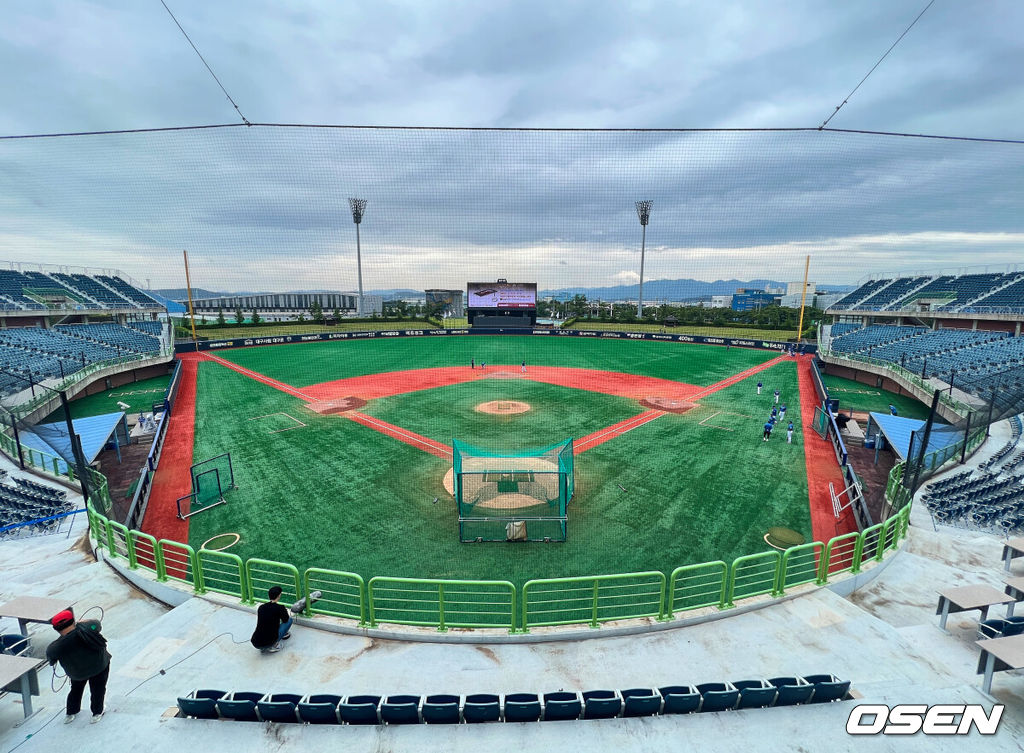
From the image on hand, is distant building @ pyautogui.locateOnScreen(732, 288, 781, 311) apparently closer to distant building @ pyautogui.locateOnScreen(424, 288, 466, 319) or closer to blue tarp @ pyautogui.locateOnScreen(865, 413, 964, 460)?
distant building @ pyautogui.locateOnScreen(424, 288, 466, 319)

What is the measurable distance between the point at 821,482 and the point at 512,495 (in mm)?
8876

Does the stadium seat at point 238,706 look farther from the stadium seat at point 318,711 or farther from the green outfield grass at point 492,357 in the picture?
the green outfield grass at point 492,357

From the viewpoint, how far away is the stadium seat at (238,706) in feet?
13.2

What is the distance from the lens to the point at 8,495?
9.41 m

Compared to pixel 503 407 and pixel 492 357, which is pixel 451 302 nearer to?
pixel 492 357

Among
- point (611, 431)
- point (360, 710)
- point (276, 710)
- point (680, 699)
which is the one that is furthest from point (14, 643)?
point (611, 431)

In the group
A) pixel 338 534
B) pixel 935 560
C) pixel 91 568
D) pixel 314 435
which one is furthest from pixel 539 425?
pixel 91 568

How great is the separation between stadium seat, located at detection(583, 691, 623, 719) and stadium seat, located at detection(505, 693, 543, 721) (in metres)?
0.43

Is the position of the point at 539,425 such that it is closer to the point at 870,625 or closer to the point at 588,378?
the point at 588,378

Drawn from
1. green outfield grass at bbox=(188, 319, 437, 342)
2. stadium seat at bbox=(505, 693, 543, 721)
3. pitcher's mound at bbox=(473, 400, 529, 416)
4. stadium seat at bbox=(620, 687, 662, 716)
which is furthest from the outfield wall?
stadium seat at bbox=(505, 693, 543, 721)

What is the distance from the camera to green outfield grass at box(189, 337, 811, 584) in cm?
911

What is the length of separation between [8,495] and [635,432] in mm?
17346

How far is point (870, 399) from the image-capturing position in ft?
77.4

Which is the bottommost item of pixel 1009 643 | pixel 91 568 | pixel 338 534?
pixel 338 534
